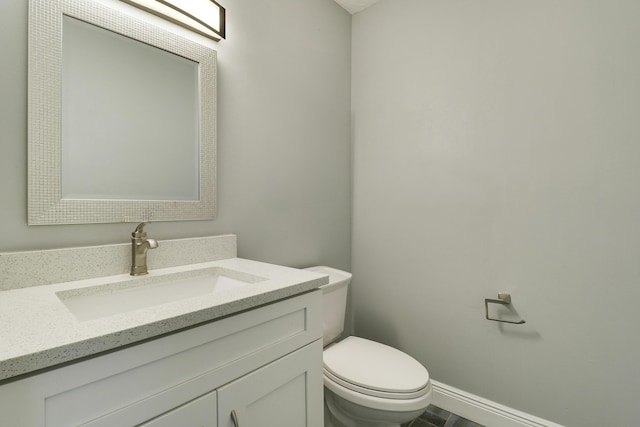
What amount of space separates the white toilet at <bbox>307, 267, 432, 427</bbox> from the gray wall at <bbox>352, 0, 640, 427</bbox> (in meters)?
0.47

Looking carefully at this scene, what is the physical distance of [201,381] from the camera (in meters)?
0.64

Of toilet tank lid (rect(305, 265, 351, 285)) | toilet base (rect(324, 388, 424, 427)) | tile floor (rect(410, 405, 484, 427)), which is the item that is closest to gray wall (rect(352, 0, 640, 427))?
tile floor (rect(410, 405, 484, 427))

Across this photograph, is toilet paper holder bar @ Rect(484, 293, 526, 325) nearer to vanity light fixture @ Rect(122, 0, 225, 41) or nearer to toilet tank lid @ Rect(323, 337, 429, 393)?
toilet tank lid @ Rect(323, 337, 429, 393)

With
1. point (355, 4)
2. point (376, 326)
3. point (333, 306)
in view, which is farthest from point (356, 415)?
point (355, 4)

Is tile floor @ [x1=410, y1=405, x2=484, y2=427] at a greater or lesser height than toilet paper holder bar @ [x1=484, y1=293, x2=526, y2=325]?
lesser

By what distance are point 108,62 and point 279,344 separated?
3.46 feet

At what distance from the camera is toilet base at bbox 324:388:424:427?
43.3 inches

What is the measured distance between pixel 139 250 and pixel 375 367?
1019 millimetres

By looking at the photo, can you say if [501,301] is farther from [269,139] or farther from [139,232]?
[139,232]

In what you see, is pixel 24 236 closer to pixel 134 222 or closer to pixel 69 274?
pixel 69 274

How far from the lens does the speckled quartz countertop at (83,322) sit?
453 millimetres

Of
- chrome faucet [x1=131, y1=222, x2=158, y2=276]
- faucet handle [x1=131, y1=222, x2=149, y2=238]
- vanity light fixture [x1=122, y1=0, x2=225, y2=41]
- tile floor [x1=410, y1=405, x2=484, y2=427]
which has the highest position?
vanity light fixture [x1=122, y1=0, x2=225, y2=41]

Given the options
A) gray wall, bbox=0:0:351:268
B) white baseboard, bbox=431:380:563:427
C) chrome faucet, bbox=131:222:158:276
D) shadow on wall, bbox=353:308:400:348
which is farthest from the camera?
shadow on wall, bbox=353:308:400:348

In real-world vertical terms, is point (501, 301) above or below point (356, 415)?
above
